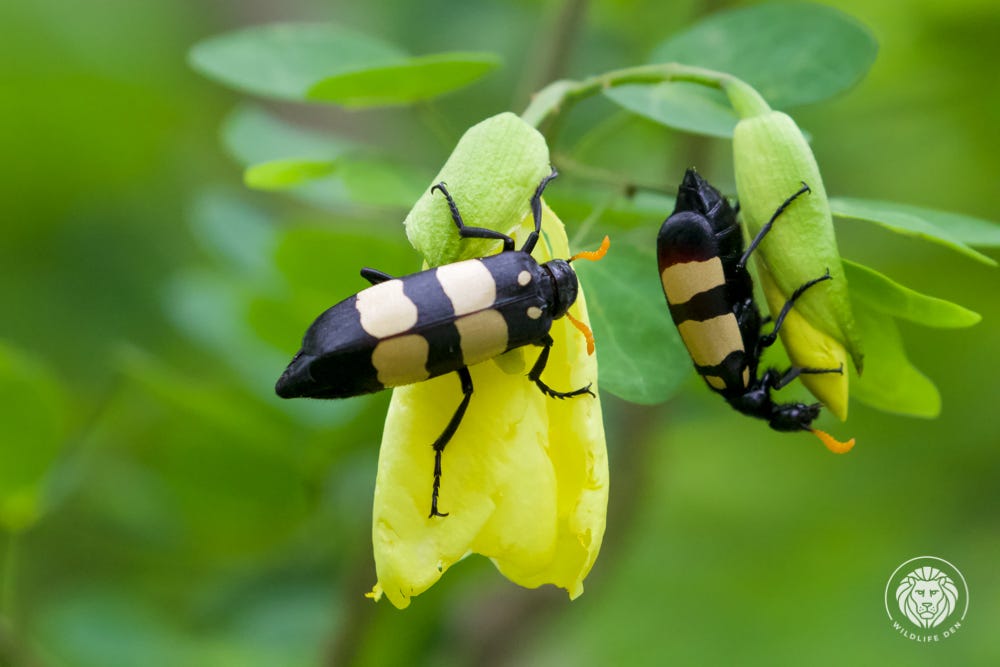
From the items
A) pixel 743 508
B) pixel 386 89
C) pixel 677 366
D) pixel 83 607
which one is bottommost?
pixel 743 508

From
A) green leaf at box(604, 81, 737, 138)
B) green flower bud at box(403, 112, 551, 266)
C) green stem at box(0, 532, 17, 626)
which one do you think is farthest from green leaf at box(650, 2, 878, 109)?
green stem at box(0, 532, 17, 626)

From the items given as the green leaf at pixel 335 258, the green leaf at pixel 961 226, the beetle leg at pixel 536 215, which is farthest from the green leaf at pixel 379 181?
the green leaf at pixel 961 226

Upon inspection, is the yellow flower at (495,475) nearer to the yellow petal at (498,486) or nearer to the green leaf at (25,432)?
the yellow petal at (498,486)

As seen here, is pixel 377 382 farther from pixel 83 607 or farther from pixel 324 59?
pixel 83 607

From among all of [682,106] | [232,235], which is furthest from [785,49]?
[232,235]

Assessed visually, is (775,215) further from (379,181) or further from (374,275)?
(379,181)

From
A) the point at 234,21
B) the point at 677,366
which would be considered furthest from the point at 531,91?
the point at 234,21
